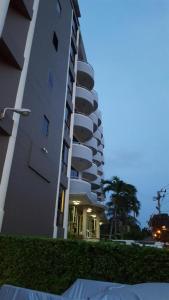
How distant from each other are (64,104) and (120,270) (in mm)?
13633

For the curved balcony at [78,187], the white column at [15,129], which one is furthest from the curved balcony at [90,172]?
the white column at [15,129]

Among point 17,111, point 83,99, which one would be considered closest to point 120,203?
point 83,99

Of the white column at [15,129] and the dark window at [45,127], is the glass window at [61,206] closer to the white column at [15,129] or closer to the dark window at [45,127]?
the dark window at [45,127]

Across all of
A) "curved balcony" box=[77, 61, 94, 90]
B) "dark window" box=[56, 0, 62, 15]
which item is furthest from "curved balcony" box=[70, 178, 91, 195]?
"dark window" box=[56, 0, 62, 15]

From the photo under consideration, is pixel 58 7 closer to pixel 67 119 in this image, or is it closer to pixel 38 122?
pixel 67 119

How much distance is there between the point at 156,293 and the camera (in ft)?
14.8

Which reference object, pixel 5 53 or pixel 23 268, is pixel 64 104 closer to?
pixel 5 53

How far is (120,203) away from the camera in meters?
51.0

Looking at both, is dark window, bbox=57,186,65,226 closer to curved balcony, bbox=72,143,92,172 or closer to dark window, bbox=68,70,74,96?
curved balcony, bbox=72,143,92,172

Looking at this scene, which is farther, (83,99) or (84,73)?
(84,73)

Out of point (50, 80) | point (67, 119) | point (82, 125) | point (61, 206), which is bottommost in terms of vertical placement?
point (61, 206)

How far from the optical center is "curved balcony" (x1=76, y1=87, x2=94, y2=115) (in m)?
24.0

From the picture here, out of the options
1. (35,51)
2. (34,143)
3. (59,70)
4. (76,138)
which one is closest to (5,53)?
(35,51)

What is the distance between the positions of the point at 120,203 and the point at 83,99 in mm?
31028
